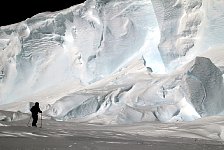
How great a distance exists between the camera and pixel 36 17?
107 feet

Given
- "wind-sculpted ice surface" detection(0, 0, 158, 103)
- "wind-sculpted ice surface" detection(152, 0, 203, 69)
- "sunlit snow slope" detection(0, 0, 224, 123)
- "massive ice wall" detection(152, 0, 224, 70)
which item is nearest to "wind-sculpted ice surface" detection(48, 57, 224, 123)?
"sunlit snow slope" detection(0, 0, 224, 123)

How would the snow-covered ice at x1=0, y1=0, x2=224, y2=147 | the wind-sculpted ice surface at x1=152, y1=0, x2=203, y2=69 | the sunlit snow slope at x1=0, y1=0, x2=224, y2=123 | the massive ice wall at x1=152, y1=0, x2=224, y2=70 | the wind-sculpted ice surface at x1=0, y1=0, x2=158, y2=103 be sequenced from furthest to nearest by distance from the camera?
1. the wind-sculpted ice surface at x1=0, y1=0, x2=158, y2=103
2. the wind-sculpted ice surface at x1=152, y1=0, x2=203, y2=69
3. the massive ice wall at x1=152, y1=0, x2=224, y2=70
4. the sunlit snow slope at x1=0, y1=0, x2=224, y2=123
5. the snow-covered ice at x1=0, y1=0, x2=224, y2=147

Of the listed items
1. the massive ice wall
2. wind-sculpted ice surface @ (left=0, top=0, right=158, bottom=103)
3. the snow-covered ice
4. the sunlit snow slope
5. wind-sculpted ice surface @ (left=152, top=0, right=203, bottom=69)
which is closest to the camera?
the snow-covered ice

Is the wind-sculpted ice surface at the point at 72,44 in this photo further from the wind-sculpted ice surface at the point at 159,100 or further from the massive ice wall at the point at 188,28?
the wind-sculpted ice surface at the point at 159,100

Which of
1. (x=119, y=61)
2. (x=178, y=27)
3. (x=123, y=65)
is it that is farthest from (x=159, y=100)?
(x=119, y=61)

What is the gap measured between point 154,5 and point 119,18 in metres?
3.40

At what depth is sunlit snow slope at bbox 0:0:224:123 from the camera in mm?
18344

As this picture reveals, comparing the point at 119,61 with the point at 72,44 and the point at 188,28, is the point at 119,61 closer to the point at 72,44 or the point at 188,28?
the point at 72,44

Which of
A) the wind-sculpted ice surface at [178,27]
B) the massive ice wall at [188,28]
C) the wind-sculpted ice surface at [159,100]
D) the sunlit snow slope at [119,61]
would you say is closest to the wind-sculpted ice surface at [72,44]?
the sunlit snow slope at [119,61]

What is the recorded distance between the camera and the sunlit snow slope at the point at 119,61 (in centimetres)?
1834

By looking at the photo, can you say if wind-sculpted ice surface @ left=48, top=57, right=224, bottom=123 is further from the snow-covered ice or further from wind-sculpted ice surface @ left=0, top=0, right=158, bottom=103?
wind-sculpted ice surface @ left=0, top=0, right=158, bottom=103

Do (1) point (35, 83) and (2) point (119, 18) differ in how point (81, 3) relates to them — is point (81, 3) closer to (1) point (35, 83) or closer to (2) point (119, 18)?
(2) point (119, 18)

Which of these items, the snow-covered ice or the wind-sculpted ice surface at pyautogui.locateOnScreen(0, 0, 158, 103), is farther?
the wind-sculpted ice surface at pyautogui.locateOnScreen(0, 0, 158, 103)

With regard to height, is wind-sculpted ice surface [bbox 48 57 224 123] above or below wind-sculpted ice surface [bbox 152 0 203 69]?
below
